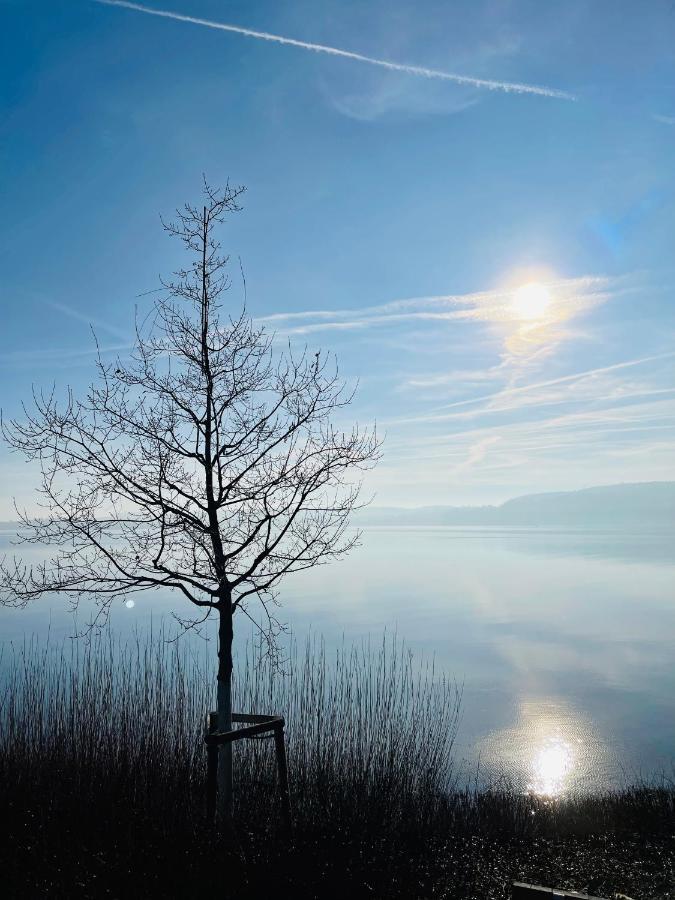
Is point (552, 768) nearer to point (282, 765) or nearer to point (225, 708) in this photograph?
point (282, 765)

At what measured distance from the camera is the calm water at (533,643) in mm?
18938

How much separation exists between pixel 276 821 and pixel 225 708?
1.92 meters

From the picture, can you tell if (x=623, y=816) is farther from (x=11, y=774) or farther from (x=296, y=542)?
(x=11, y=774)

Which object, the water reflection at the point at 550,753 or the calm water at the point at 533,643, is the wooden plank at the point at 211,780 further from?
the calm water at the point at 533,643

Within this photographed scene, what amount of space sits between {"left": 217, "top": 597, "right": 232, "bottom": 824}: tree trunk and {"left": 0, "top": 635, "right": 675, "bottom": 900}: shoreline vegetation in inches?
10.3

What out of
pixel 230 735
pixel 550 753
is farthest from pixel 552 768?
pixel 230 735

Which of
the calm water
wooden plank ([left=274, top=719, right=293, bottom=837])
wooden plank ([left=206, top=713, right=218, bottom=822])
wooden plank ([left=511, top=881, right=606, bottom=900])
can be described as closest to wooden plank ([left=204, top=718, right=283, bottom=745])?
wooden plank ([left=206, top=713, right=218, bottom=822])

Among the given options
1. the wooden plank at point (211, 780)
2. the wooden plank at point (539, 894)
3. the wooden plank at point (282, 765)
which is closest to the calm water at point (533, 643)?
the wooden plank at point (282, 765)

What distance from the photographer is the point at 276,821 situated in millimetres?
6973

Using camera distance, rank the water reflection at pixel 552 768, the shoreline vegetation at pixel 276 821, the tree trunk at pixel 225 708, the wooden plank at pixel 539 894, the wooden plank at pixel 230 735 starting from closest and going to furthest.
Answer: the wooden plank at pixel 539 894 < the shoreline vegetation at pixel 276 821 < the wooden plank at pixel 230 735 < the tree trunk at pixel 225 708 < the water reflection at pixel 552 768

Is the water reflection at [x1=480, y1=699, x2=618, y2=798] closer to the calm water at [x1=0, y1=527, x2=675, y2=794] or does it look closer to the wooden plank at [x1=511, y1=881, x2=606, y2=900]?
the calm water at [x1=0, y1=527, x2=675, y2=794]

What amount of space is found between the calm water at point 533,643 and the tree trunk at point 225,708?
10.8 metres

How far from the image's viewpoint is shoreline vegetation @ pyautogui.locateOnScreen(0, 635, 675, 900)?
5.56 metres

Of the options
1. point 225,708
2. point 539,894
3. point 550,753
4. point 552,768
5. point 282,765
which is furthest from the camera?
point 550,753
